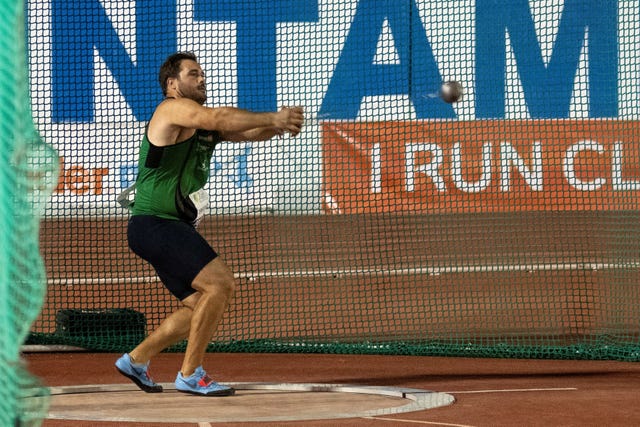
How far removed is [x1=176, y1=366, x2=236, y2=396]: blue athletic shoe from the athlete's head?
183 centimetres

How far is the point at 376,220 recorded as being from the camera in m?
17.9

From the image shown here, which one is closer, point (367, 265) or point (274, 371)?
point (274, 371)

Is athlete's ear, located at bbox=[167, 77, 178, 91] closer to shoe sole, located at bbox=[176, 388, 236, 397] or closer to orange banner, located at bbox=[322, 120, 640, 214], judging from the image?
shoe sole, located at bbox=[176, 388, 236, 397]

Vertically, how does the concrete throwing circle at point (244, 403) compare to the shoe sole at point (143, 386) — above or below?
below

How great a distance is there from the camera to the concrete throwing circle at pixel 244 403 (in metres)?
6.71

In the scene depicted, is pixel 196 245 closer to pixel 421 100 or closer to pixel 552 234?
pixel 421 100

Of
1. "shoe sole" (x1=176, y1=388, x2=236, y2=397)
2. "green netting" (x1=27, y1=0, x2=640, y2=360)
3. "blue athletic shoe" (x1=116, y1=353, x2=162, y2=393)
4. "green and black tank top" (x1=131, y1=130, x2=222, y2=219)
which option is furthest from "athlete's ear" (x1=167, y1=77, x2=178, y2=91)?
"green netting" (x1=27, y1=0, x2=640, y2=360)

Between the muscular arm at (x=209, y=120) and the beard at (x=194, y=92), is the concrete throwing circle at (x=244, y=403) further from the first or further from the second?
the beard at (x=194, y=92)

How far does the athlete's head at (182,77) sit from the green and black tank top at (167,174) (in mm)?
316

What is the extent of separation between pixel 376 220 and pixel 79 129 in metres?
5.70

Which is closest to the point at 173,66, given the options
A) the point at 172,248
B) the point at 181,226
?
the point at 181,226

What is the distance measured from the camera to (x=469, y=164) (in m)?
14.7

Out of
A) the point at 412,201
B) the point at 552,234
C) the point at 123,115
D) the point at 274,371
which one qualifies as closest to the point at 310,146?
the point at 412,201

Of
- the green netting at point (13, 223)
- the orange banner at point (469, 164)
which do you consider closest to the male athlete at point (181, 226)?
the green netting at point (13, 223)
